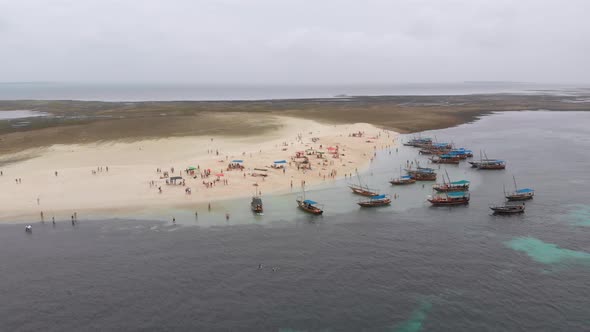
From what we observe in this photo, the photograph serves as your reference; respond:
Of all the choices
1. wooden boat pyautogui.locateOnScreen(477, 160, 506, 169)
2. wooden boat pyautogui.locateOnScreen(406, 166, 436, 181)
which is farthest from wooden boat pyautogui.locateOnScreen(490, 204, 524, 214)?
wooden boat pyautogui.locateOnScreen(477, 160, 506, 169)

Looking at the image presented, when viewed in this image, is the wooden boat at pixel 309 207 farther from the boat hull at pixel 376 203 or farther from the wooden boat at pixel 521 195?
the wooden boat at pixel 521 195

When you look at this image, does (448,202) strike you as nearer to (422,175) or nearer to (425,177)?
(425,177)

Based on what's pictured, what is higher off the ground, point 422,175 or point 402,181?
point 422,175

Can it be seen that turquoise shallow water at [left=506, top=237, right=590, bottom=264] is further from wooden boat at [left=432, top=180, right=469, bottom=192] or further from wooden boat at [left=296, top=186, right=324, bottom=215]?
wooden boat at [left=296, top=186, right=324, bottom=215]

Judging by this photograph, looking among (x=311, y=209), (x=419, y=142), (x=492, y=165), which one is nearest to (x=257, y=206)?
(x=311, y=209)

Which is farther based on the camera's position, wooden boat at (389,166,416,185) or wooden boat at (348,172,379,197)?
wooden boat at (389,166,416,185)

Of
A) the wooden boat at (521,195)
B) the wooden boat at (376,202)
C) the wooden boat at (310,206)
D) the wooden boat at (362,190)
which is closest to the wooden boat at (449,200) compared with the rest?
the wooden boat at (376,202)

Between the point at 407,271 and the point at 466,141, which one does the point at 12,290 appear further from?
the point at 466,141
